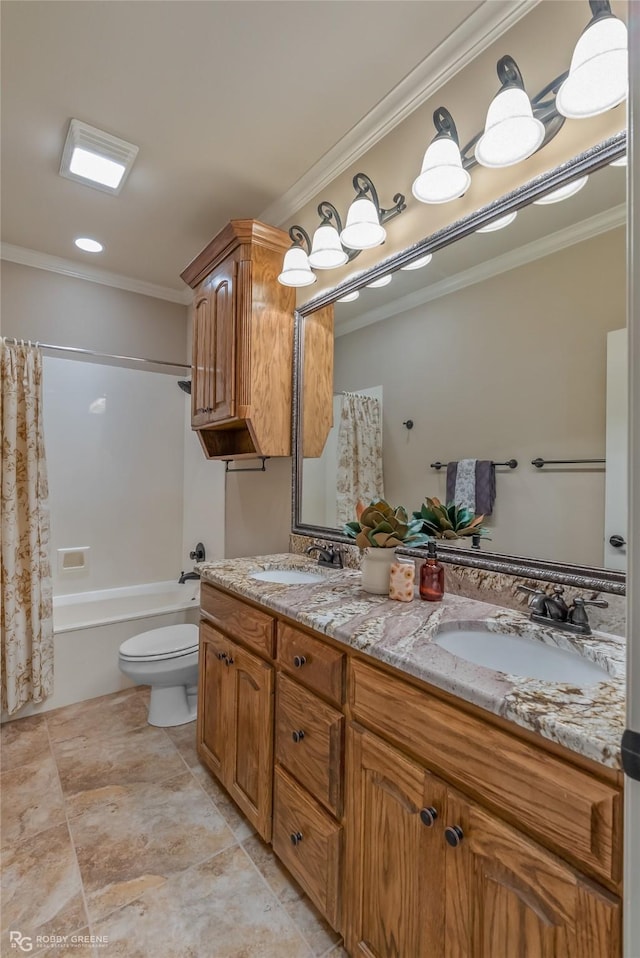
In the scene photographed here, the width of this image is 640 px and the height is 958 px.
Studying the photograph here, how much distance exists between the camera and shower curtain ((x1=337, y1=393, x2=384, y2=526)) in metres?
1.72

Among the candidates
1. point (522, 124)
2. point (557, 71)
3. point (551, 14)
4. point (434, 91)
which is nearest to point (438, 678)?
point (522, 124)

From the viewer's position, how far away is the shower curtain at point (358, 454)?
1.72 metres

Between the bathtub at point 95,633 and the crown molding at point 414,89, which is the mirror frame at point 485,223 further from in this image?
the bathtub at point 95,633

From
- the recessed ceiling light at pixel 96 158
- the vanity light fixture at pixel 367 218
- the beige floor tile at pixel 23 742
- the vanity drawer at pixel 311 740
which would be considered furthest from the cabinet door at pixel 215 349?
the beige floor tile at pixel 23 742

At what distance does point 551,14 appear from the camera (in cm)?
117

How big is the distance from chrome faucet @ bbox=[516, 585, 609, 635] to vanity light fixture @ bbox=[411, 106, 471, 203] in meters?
1.21

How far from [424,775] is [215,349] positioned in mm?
1936

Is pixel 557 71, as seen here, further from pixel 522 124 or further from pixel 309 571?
pixel 309 571

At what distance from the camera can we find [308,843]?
119 centimetres

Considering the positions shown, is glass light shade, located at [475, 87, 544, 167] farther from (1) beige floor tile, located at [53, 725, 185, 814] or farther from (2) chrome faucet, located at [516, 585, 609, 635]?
(1) beige floor tile, located at [53, 725, 185, 814]

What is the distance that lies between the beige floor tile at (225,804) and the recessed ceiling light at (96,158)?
8.70 feet

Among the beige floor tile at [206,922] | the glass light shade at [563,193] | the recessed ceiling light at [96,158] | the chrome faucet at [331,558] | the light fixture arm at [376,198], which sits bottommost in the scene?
the beige floor tile at [206,922]

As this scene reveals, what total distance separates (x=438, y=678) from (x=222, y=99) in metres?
2.01

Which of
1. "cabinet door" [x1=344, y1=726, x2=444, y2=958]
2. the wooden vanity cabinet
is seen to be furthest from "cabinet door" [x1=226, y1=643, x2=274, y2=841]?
"cabinet door" [x1=344, y1=726, x2=444, y2=958]
